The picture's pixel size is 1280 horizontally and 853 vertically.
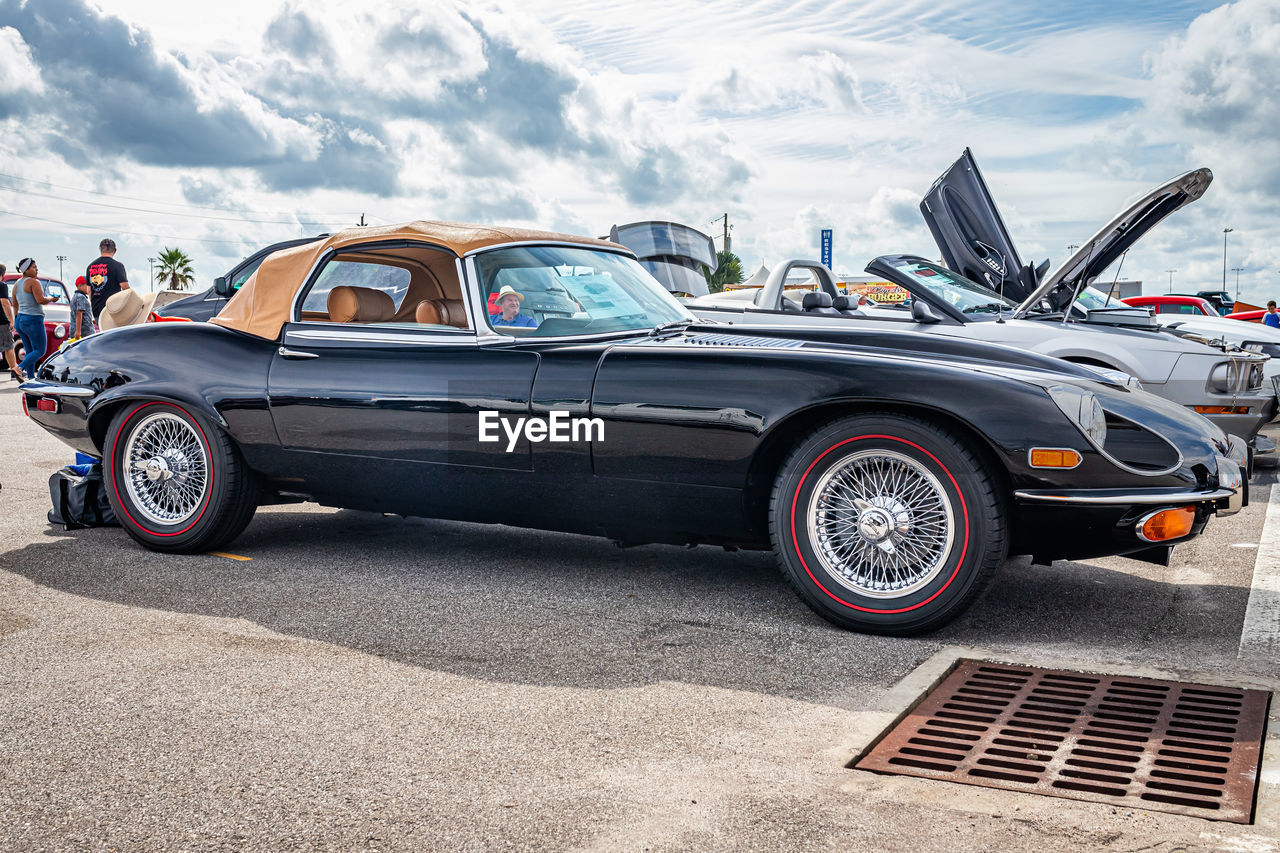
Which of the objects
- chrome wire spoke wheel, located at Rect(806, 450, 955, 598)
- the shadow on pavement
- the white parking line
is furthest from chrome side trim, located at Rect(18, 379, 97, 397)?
the white parking line

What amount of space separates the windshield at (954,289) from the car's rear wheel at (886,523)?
177 inches

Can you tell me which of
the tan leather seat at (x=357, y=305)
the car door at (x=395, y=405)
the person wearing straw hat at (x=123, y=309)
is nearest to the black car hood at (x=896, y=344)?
the car door at (x=395, y=405)

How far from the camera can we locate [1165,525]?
3.80 metres

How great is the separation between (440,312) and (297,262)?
28.6 inches

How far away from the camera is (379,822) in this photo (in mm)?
2531

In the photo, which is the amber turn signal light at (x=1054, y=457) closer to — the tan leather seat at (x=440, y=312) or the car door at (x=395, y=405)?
the car door at (x=395, y=405)

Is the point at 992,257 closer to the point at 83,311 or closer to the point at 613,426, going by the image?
the point at 613,426

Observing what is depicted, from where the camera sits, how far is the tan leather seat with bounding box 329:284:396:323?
5.11 meters

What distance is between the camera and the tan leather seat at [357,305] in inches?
201

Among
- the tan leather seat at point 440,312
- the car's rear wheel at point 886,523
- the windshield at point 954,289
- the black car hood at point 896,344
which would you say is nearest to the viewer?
the car's rear wheel at point 886,523

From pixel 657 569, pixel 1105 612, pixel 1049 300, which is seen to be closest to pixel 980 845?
pixel 1105 612

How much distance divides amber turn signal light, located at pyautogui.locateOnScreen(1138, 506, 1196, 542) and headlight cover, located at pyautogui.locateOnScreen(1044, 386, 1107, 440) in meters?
0.29

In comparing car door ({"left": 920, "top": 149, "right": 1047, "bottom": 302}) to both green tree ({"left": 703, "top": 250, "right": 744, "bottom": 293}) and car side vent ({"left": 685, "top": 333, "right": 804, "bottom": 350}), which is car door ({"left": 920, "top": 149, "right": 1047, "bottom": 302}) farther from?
green tree ({"left": 703, "top": 250, "right": 744, "bottom": 293})

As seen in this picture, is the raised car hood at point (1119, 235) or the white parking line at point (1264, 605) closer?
the white parking line at point (1264, 605)
